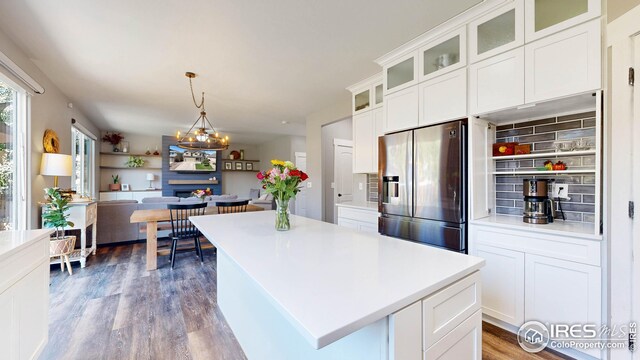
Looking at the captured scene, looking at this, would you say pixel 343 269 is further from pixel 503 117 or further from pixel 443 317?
pixel 503 117

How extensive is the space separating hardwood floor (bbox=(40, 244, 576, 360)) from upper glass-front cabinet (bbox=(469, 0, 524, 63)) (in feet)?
7.13

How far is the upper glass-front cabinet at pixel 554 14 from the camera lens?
161 cm

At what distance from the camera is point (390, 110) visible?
9.20 ft

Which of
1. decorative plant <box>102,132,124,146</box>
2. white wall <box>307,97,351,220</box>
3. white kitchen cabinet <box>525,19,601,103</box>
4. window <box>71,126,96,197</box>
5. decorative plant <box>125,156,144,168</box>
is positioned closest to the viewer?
white kitchen cabinet <box>525,19,601,103</box>

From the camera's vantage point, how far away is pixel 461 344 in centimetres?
101

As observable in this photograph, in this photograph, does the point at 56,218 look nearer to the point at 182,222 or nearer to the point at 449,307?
the point at 182,222

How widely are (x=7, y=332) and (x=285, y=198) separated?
59.5 inches

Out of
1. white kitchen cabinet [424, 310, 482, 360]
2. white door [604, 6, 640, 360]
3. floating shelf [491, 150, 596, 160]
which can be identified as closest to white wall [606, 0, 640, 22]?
white door [604, 6, 640, 360]

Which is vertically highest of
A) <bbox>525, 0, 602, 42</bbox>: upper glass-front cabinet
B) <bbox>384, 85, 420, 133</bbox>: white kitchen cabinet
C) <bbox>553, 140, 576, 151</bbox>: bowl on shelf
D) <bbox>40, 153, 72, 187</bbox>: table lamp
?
<bbox>525, 0, 602, 42</bbox>: upper glass-front cabinet

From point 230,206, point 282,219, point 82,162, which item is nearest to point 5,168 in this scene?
point 230,206

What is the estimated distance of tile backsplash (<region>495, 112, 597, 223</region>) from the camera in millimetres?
1935

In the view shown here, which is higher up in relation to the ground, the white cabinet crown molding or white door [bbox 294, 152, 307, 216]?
the white cabinet crown molding

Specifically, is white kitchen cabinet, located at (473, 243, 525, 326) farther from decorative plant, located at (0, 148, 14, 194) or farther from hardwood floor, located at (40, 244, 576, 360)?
decorative plant, located at (0, 148, 14, 194)

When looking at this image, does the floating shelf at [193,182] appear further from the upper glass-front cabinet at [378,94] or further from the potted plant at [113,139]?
the upper glass-front cabinet at [378,94]
